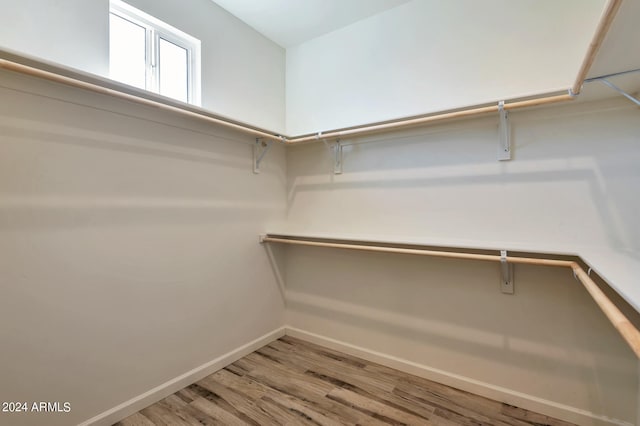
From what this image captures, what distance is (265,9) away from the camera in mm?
2238

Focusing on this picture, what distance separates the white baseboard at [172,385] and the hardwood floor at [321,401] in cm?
3

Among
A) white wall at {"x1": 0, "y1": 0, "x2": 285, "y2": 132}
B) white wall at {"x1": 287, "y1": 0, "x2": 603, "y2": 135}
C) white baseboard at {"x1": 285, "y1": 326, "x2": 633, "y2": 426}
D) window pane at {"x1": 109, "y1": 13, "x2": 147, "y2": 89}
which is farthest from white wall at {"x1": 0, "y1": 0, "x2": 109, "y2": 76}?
white baseboard at {"x1": 285, "y1": 326, "x2": 633, "y2": 426}

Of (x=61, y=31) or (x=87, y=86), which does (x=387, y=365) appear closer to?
(x=87, y=86)

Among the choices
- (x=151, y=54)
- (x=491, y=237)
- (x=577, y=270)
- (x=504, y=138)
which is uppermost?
(x=151, y=54)

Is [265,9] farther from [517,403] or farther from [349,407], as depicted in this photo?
[517,403]

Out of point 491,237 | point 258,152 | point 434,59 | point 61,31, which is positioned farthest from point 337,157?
point 61,31

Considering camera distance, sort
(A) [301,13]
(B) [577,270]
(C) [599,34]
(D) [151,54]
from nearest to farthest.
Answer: (C) [599,34] < (B) [577,270] < (D) [151,54] < (A) [301,13]

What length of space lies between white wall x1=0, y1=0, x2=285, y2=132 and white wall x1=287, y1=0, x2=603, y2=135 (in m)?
0.26

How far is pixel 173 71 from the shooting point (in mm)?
2059

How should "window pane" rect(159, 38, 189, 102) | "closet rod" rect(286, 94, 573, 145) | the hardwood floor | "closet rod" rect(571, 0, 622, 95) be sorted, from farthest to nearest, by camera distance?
"window pane" rect(159, 38, 189, 102), the hardwood floor, "closet rod" rect(286, 94, 573, 145), "closet rod" rect(571, 0, 622, 95)

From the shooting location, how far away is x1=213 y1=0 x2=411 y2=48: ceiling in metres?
2.16

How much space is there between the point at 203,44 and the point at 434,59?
1580 millimetres

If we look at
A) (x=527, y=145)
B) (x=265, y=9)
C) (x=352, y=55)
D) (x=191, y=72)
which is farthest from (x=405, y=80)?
(x=191, y=72)

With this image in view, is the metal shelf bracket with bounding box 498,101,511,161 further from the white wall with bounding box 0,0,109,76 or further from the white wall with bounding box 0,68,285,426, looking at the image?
the white wall with bounding box 0,0,109,76
